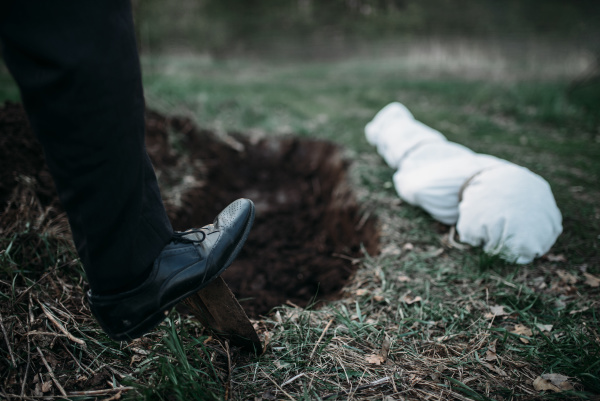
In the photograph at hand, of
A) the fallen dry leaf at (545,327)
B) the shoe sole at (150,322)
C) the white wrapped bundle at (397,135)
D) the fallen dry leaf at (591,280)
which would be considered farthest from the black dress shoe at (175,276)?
→ the white wrapped bundle at (397,135)

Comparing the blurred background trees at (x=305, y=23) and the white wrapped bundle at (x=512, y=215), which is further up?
the blurred background trees at (x=305, y=23)

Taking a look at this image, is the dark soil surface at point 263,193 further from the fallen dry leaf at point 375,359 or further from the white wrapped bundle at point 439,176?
the fallen dry leaf at point 375,359

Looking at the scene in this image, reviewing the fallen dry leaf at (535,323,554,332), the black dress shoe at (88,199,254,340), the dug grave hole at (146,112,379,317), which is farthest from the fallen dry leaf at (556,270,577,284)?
the black dress shoe at (88,199,254,340)

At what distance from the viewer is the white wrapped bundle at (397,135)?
2.97m

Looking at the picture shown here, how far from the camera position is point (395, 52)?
10.8 meters

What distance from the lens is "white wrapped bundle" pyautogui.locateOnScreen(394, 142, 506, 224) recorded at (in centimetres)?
225

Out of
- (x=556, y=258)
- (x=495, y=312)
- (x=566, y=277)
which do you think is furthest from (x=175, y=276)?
(x=556, y=258)

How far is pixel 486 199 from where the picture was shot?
1974 mm

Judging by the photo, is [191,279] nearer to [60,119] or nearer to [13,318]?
[60,119]

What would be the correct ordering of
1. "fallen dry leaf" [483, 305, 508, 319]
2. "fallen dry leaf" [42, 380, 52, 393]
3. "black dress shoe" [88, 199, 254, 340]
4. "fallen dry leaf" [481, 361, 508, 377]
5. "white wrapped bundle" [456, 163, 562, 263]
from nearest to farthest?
1. "black dress shoe" [88, 199, 254, 340]
2. "fallen dry leaf" [42, 380, 52, 393]
3. "fallen dry leaf" [481, 361, 508, 377]
4. "fallen dry leaf" [483, 305, 508, 319]
5. "white wrapped bundle" [456, 163, 562, 263]

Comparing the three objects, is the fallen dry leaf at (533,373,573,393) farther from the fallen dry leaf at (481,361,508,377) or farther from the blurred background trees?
the blurred background trees

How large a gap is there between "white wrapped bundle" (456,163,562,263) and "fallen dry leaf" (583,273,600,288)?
0.24 meters

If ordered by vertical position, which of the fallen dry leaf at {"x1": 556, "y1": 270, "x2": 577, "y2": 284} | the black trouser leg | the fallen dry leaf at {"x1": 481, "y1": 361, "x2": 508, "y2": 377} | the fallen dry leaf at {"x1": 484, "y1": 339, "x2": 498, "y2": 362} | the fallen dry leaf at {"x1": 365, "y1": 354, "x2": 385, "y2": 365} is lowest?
the fallen dry leaf at {"x1": 556, "y1": 270, "x2": 577, "y2": 284}

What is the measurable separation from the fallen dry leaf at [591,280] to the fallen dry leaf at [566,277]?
0.21 ft
